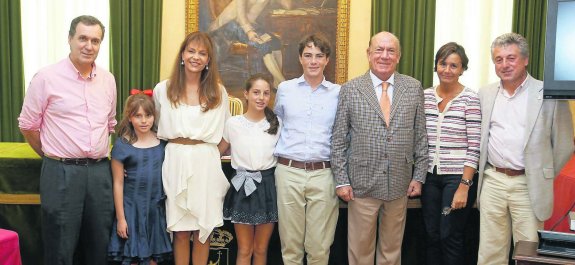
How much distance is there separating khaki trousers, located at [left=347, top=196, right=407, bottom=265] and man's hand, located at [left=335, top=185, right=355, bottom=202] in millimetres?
53

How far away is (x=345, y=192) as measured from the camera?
10.0 ft

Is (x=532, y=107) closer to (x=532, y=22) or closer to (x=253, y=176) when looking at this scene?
(x=253, y=176)

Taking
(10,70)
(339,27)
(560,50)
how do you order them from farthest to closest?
(339,27)
(10,70)
(560,50)

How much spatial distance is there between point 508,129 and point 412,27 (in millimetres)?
3298

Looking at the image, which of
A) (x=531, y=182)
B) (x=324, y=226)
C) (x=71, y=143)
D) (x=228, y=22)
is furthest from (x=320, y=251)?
(x=228, y=22)

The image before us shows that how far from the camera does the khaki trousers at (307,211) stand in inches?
123

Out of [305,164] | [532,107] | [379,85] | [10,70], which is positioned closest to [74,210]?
[305,164]

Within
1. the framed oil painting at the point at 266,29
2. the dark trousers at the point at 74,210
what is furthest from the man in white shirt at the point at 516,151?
the framed oil painting at the point at 266,29

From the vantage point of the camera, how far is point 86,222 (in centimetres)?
297

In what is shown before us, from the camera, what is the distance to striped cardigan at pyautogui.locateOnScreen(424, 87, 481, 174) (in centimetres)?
316

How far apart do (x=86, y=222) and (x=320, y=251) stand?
1.33 m

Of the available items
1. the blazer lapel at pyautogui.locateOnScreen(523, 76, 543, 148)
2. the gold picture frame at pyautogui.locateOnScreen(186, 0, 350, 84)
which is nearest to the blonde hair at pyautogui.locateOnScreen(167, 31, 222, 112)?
the blazer lapel at pyautogui.locateOnScreen(523, 76, 543, 148)

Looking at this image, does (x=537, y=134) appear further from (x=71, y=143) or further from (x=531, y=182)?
(x=71, y=143)

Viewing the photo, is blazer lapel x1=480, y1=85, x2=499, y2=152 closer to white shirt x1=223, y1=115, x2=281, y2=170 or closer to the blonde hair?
white shirt x1=223, y1=115, x2=281, y2=170
